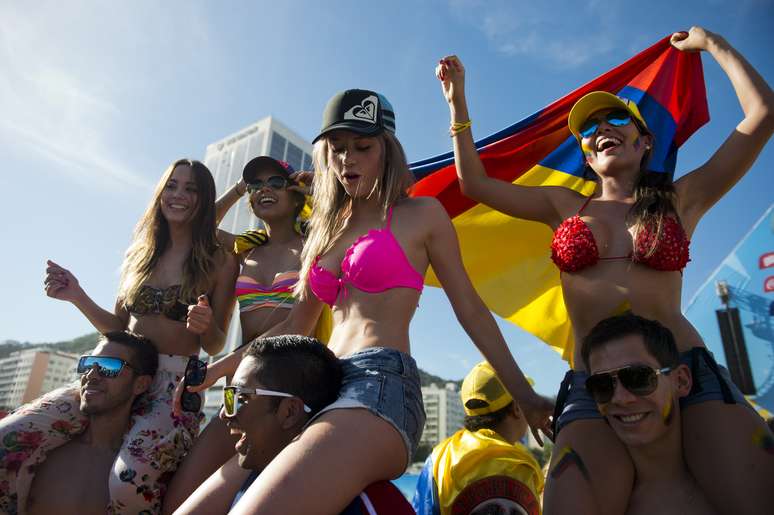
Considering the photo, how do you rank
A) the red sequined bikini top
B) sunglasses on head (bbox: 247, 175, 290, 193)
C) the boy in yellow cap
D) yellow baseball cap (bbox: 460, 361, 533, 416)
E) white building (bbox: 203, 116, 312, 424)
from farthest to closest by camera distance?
1. white building (bbox: 203, 116, 312, 424)
2. sunglasses on head (bbox: 247, 175, 290, 193)
3. yellow baseball cap (bbox: 460, 361, 533, 416)
4. the boy in yellow cap
5. the red sequined bikini top

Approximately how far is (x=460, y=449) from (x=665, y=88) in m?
3.33

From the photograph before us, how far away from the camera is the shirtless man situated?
3236 millimetres

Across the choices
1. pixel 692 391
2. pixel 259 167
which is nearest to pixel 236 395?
pixel 692 391

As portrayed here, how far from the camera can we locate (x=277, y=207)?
4.32 m

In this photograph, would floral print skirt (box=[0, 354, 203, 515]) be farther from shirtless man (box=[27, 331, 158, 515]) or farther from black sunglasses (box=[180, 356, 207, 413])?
black sunglasses (box=[180, 356, 207, 413])

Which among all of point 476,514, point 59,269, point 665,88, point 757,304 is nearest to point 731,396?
point 476,514

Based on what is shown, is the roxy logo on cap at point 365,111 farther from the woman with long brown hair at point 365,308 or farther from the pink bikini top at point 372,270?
the pink bikini top at point 372,270

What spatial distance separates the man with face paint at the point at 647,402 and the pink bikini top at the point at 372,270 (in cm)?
93

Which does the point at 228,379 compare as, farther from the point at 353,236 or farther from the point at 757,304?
the point at 757,304

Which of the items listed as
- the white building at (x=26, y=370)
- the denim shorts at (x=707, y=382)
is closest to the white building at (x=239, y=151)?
the white building at (x=26, y=370)

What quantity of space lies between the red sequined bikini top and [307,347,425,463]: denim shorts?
108 cm

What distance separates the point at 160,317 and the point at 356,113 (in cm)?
213

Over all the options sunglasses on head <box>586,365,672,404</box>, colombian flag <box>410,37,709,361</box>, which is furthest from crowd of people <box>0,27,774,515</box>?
colombian flag <box>410,37,709,361</box>

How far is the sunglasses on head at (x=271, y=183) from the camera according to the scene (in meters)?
4.33
